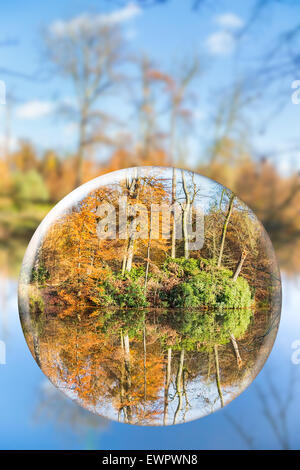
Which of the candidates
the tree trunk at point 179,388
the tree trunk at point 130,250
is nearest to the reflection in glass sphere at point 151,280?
the tree trunk at point 130,250

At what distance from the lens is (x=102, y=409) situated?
4992 millimetres

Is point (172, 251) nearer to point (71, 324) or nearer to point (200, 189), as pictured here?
point (200, 189)

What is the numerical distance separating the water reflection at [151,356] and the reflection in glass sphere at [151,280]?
0.05 feet

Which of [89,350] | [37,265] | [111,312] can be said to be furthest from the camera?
[37,265]

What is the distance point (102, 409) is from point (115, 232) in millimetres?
2152

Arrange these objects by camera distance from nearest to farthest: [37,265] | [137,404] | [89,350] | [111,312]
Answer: [137,404] → [89,350] → [111,312] → [37,265]

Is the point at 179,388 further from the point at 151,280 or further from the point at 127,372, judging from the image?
the point at 151,280

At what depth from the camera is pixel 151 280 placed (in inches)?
238

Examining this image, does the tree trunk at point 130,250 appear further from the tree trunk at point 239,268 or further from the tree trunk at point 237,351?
the tree trunk at point 237,351

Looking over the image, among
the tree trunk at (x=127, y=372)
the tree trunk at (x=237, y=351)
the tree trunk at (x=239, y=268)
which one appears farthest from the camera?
the tree trunk at (x=239, y=268)

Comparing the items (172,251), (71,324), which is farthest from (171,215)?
(71,324)

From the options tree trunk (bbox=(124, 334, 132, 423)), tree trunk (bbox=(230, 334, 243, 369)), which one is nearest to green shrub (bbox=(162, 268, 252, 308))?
tree trunk (bbox=(230, 334, 243, 369))

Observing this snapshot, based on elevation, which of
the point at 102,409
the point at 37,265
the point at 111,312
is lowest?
the point at 102,409

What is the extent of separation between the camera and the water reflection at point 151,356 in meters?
4.99
